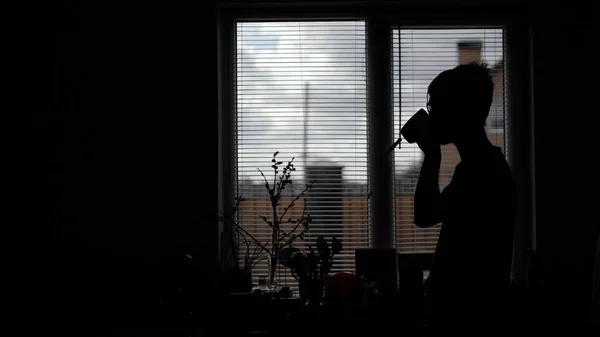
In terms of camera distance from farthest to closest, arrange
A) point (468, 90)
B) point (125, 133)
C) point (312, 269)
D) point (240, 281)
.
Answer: point (125, 133)
point (240, 281)
point (312, 269)
point (468, 90)

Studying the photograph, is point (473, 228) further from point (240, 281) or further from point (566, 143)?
point (566, 143)

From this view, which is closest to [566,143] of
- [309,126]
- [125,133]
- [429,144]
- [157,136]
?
[309,126]

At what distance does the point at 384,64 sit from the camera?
116 inches

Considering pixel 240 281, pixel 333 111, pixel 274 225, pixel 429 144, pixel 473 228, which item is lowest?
pixel 240 281

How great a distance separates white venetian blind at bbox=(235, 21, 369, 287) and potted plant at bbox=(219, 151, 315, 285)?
0.12 ft

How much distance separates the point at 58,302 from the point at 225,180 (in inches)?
41.4

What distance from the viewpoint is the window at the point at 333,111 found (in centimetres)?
291

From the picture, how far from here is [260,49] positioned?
2938 millimetres

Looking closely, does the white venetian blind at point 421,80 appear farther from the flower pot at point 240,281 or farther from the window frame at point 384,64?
the flower pot at point 240,281

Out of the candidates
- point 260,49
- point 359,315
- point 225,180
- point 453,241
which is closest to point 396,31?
point 260,49

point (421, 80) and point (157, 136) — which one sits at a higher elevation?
point (421, 80)

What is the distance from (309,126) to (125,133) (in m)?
1.00

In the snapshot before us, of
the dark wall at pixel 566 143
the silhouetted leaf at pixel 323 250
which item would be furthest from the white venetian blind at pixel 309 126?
the dark wall at pixel 566 143

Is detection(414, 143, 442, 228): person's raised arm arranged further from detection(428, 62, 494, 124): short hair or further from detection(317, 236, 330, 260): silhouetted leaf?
detection(317, 236, 330, 260): silhouetted leaf
